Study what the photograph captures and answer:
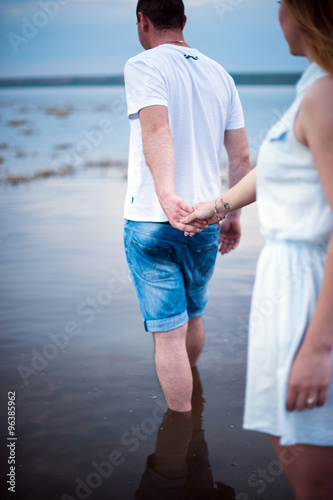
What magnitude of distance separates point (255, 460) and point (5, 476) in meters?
1.37

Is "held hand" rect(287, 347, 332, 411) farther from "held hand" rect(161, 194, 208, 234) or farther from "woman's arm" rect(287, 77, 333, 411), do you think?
"held hand" rect(161, 194, 208, 234)

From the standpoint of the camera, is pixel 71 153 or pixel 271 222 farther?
pixel 71 153

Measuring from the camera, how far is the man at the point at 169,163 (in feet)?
8.30

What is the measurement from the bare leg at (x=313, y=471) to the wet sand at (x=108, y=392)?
1.16m

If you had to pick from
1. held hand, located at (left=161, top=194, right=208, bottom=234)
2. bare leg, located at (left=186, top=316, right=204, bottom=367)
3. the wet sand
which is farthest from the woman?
bare leg, located at (left=186, top=316, right=204, bottom=367)

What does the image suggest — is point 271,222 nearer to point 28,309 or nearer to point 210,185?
point 210,185

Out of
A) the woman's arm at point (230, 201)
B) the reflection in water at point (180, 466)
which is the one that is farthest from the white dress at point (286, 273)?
the reflection in water at point (180, 466)

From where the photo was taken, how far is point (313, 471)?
1.52 meters

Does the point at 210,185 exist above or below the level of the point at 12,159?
above

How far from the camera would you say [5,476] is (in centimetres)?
269

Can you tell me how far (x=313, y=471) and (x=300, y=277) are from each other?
1.93 ft

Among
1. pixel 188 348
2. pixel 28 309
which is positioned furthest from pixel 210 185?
pixel 28 309

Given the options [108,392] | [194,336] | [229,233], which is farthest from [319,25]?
[108,392]

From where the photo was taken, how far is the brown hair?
1351 mm
